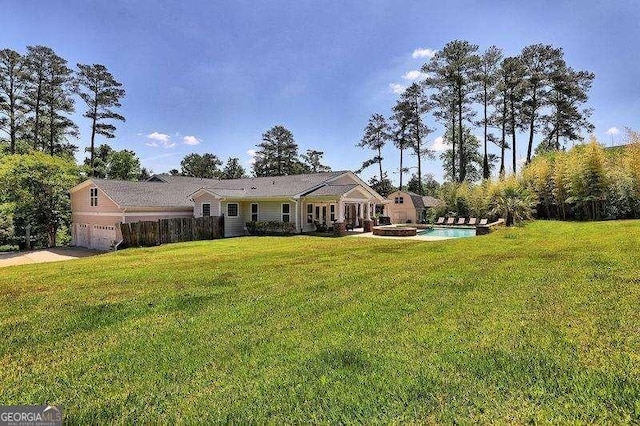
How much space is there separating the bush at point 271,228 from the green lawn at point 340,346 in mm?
14196

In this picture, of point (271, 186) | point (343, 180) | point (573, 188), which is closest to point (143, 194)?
point (271, 186)

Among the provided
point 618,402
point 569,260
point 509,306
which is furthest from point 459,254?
point 618,402

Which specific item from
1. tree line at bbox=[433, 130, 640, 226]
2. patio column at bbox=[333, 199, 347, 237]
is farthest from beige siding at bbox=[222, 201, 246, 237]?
tree line at bbox=[433, 130, 640, 226]

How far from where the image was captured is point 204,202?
77.4ft

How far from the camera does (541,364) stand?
365 cm

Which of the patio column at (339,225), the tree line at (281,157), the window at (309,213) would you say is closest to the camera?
the patio column at (339,225)

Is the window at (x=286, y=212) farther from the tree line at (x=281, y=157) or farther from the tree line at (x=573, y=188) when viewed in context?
the tree line at (x=281, y=157)

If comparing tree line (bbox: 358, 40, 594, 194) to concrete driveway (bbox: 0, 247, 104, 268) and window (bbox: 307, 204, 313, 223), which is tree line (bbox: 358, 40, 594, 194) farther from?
concrete driveway (bbox: 0, 247, 104, 268)

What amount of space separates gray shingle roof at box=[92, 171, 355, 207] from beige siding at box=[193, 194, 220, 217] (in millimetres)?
548

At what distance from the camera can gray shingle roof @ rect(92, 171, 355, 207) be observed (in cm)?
2228

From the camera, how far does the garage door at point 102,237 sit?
21.6 meters

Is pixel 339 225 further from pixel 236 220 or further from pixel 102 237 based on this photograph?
pixel 102 237

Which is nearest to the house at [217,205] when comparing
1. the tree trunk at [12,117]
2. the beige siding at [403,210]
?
the beige siding at [403,210]

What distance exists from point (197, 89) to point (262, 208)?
8.66 meters
